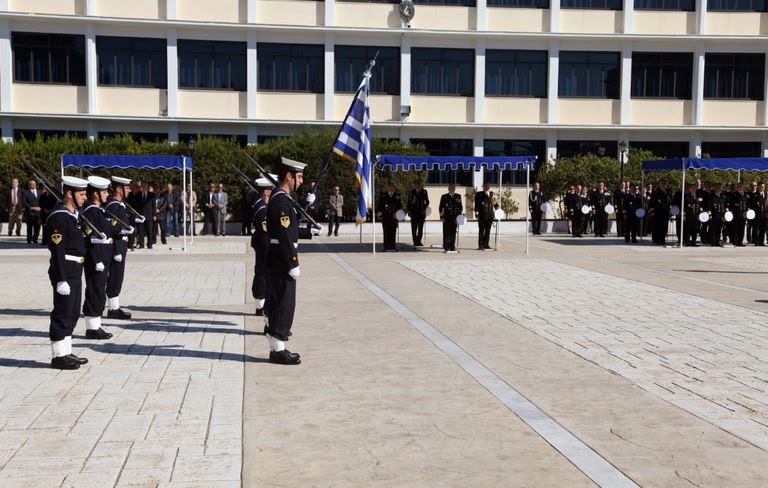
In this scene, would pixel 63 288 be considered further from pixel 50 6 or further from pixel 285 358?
pixel 50 6

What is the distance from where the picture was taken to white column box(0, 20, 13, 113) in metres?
34.8

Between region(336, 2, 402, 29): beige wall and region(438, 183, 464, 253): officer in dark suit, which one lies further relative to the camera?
region(336, 2, 402, 29): beige wall

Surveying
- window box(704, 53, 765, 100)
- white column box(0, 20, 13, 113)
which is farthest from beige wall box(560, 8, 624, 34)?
white column box(0, 20, 13, 113)

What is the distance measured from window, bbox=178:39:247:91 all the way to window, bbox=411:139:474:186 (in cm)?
878

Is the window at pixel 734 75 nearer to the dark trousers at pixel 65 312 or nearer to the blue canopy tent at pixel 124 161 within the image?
the blue canopy tent at pixel 124 161

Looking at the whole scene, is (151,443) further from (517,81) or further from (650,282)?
(517,81)

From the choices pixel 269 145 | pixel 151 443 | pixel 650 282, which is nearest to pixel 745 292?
pixel 650 282

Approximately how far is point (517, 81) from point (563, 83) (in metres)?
2.26

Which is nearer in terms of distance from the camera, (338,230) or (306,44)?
(338,230)

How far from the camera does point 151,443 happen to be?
5520 mm

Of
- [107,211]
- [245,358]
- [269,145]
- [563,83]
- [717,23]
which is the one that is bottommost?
[245,358]

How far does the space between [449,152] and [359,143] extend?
20.0 m

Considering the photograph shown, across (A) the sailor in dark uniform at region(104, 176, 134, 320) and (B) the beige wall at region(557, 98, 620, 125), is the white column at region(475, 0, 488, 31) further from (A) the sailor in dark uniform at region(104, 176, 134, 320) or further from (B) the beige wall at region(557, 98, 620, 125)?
(A) the sailor in dark uniform at region(104, 176, 134, 320)

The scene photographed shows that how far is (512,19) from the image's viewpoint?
38656 mm
